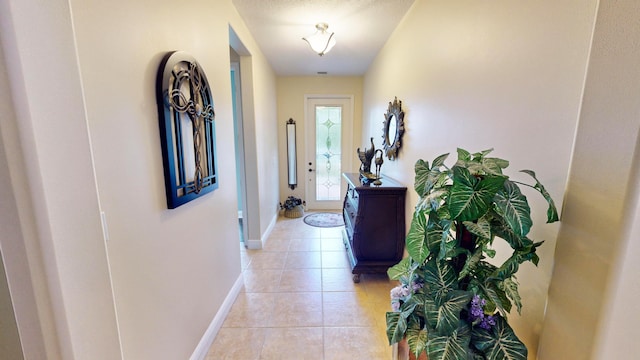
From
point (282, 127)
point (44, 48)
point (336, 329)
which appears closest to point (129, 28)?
point (44, 48)

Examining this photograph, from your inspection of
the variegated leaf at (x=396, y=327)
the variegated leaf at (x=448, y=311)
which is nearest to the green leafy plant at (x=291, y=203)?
the variegated leaf at (x=396, y=327)

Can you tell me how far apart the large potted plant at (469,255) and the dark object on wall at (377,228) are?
1365 millimetres

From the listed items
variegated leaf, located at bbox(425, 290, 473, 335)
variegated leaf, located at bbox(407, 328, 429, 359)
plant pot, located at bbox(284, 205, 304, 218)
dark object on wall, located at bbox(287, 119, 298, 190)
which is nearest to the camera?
variegated leaf, located at bbox(425, 290, 473, 335)

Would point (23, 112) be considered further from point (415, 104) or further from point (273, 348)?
point (415, 104)

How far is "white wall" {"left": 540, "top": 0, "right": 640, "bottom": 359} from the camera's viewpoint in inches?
23.9

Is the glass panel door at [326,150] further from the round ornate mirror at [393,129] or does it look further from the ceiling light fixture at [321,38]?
the ceiling light fixture at [321,38]

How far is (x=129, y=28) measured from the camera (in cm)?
98

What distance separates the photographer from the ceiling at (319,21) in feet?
7.07

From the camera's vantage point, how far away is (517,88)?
1.01 m

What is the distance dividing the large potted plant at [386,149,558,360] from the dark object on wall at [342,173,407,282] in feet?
4.48

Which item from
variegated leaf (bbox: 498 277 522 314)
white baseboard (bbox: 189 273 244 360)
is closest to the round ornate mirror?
variegated leaf (bbox: 498 277 522 314)

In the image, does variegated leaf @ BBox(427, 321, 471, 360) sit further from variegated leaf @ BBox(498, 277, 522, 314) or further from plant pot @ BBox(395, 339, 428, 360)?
plant pot @ BBox(395, 339, 428, 360)

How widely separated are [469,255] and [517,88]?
A: 2.36 ft

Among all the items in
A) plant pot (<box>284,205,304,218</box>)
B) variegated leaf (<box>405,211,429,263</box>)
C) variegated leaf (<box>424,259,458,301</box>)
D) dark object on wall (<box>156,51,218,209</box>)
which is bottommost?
plant pot (<box>284,205,304,218</box>)
